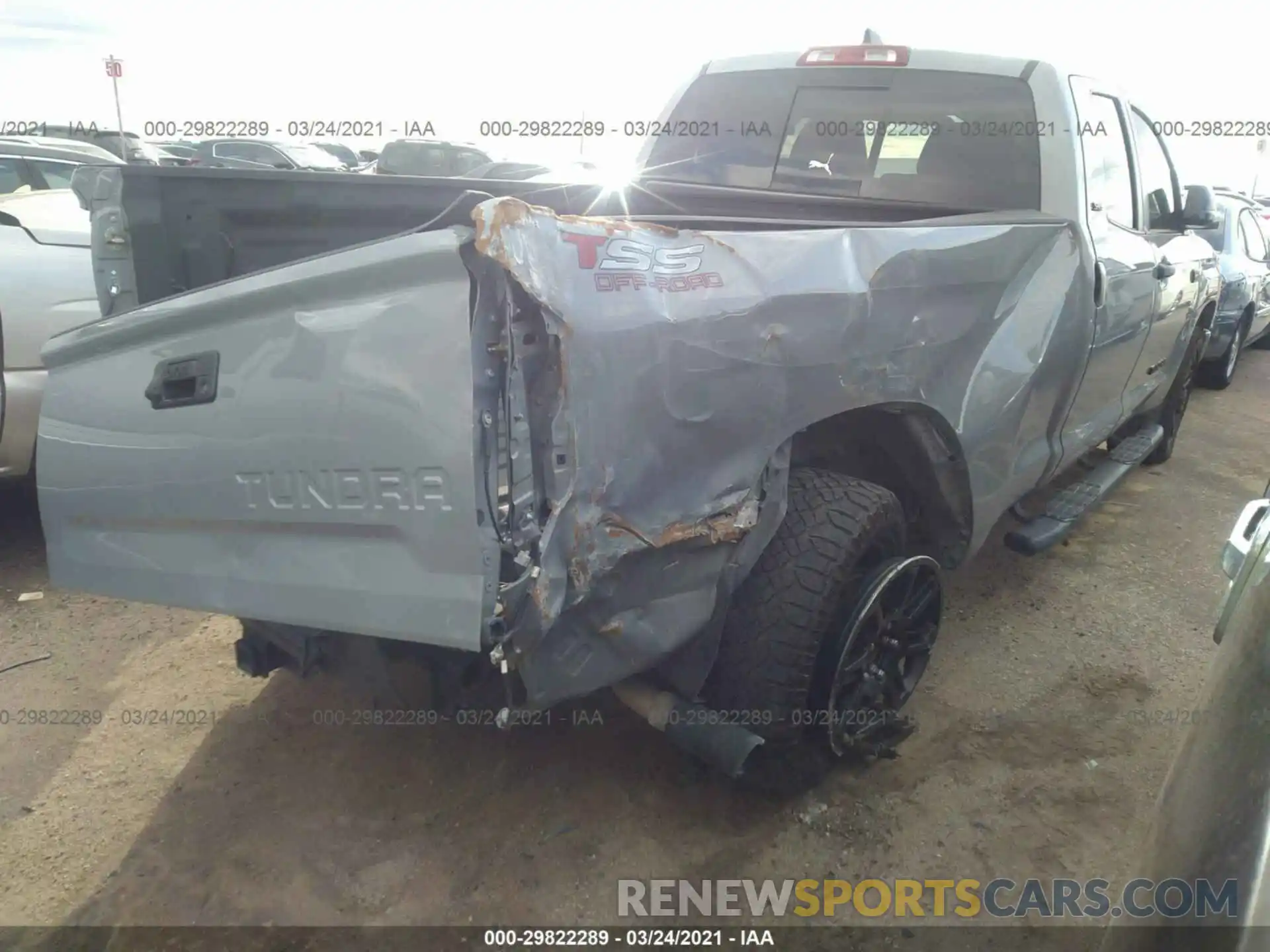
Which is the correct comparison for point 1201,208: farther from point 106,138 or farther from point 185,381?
point 106,138

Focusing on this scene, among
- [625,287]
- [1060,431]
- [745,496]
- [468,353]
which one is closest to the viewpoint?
[468,353]

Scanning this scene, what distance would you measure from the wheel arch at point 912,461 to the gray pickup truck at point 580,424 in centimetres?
1

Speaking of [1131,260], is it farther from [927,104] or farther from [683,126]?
[683,126]

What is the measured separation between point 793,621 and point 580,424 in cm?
90

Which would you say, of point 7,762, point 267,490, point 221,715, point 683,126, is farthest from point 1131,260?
point 7,762

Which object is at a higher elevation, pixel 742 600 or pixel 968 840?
pixel 742 600

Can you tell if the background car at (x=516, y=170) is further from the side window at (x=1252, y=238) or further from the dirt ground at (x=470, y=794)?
the side window at (x=1252, y=238)

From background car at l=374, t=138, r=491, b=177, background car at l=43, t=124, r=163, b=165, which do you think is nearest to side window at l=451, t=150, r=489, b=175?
background car at l=374, t=138, r=491, b=177

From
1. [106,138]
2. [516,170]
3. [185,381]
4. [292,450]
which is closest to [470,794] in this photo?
[292,450]

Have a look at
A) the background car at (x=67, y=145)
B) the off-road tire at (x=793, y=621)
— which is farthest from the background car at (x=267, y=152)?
the off-road tire at (x=793, y=621)

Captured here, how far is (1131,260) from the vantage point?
12.0 ft

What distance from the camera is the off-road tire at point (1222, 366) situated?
26.1 feet

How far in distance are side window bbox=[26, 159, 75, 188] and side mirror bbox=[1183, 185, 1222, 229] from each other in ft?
24.9

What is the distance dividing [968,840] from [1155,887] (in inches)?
56.8
